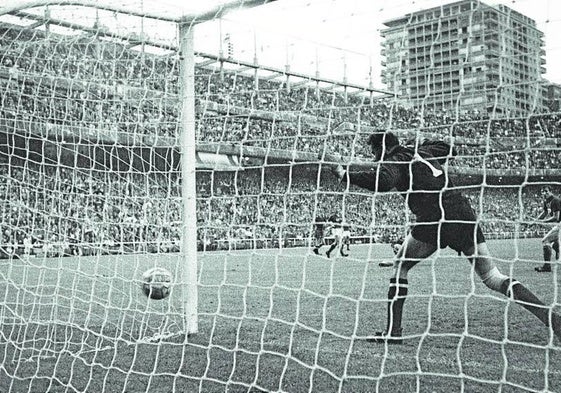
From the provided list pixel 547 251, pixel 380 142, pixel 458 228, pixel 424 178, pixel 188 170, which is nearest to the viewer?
pixel 458 228

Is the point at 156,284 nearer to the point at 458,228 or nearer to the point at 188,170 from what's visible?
the point at 188,170

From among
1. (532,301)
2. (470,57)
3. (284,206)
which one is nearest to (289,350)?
(284,206)

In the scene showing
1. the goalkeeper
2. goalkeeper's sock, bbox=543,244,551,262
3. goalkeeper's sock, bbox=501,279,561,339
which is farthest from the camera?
goalkeeper's sock, bbox=543,244,551,262

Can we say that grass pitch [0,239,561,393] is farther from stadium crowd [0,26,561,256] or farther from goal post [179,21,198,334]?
stadium crowd [0,26,561,256]

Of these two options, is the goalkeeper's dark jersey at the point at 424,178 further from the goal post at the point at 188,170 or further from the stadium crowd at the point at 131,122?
the goal post at the point at 188,170

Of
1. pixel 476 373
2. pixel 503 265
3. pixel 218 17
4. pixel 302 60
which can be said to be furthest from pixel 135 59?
pixel 503 265

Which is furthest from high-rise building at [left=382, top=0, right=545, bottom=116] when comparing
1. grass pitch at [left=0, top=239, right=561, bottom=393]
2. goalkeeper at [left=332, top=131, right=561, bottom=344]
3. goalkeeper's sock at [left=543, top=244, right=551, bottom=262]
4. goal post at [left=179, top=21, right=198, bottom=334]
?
goalkeeper's sock at [left=543, top=244, right=551, bottom=262]

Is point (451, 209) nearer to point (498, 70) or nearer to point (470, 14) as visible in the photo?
point (498, 70)
